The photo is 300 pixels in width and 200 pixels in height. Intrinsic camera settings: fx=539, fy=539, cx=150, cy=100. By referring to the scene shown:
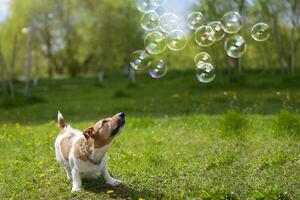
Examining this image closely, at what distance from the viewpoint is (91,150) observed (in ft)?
24.4

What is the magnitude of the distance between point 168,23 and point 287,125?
3801mm

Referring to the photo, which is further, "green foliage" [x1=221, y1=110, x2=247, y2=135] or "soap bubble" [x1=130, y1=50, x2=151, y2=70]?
"soap bubble" [x1=130, y1=50, x2=151, y2=70]

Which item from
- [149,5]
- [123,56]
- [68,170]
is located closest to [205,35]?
[149,5]

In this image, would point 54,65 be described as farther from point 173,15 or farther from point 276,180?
point 276,180

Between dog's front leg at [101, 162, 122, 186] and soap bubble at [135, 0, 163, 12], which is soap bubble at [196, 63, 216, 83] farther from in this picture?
dog's front leg at [101, 162, 122, 186]

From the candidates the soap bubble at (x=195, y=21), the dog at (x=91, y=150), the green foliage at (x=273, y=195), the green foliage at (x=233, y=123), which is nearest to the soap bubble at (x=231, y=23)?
the soap bubble at (x=195, y=21)

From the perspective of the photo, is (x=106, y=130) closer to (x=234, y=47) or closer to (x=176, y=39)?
(x=176, y=39)

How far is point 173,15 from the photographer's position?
12.9 meters

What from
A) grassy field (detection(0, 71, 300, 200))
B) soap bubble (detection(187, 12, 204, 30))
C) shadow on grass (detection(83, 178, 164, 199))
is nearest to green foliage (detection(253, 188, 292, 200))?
grassy field (detection(0, 71, 300, 200))

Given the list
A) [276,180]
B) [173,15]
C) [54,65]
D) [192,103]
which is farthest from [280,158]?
[54,65]

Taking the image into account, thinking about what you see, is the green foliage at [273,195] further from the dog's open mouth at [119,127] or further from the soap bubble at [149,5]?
the soap bubble at [149,5]

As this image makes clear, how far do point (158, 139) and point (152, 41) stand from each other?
2.47m

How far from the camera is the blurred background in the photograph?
23281 millimetres

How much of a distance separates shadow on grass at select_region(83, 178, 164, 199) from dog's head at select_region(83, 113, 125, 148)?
72cm
